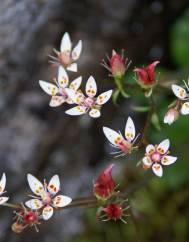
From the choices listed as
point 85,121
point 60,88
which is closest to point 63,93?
point 60,88

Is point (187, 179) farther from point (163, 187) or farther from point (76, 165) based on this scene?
point (76, 165)

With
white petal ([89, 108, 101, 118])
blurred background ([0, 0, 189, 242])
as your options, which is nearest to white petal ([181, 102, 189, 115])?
white petal ([89, 108, 101, 118])

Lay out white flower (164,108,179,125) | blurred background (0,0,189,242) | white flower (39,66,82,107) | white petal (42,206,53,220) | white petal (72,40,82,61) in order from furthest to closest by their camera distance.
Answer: blurred background (0,0,189,242), white petal (72,40,82,61), white flower (39,66,82,107), white flower (164,108,179,125), white petal (42,206,53,220)

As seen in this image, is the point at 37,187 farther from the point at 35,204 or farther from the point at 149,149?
the point at 149,149

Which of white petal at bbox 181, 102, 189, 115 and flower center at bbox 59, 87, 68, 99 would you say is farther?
flower center at bbox 59, 87, 68, 99

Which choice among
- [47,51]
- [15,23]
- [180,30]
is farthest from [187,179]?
[15,23]

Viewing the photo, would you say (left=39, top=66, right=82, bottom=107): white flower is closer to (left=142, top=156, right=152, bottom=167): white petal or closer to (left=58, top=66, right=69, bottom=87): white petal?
(left=58, top=66, right=69, bottom=87): white petal
